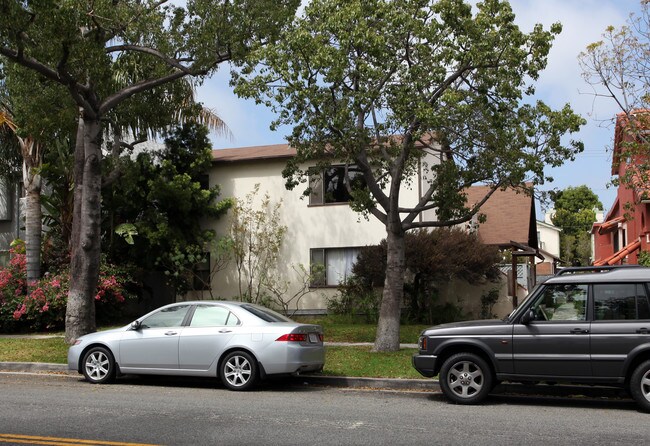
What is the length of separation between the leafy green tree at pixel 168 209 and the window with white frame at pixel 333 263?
3.44 metres

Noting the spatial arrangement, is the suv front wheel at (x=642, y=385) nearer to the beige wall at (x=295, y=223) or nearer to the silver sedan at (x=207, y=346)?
the silver sedan at (x=207, y=346)

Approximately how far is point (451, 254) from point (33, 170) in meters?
12.4

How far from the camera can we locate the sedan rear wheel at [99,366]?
1188cm

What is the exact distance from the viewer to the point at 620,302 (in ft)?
31.4

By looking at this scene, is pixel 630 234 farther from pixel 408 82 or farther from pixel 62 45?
pixel 62 45

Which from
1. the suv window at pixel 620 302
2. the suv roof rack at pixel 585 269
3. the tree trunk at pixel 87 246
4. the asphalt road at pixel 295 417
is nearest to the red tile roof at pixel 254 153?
the tree trunk at pixel 87 246

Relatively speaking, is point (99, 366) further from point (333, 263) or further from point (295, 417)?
A: point (333, 263)

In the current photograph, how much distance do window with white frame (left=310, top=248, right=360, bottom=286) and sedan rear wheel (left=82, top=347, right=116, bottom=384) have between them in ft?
36.6

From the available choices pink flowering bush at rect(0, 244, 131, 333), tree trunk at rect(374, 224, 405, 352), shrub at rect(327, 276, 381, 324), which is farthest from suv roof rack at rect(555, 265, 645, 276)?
pink flowering bush at rect(0, 244, 131, 333)

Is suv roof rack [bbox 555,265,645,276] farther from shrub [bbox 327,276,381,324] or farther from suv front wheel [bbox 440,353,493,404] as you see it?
shrub [bbox 327,276,381,324]

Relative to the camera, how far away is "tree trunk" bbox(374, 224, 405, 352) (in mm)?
14305

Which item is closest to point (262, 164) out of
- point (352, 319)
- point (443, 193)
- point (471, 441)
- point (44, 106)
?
point (352, 319)

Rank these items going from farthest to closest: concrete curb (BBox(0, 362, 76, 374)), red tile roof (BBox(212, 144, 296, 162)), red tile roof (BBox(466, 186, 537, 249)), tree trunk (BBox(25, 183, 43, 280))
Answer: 1. red tile roof (BBox(466, 186, 537, 249))
2. red tile roof (BBox(212, 144, 296, 162))
3. tree trunk (BBox(25, 183, 43, 280))
4. concrete curb (BBox(0, 362, 76, 374))

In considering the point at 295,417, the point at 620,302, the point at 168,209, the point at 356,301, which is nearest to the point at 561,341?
the point at 620,302
